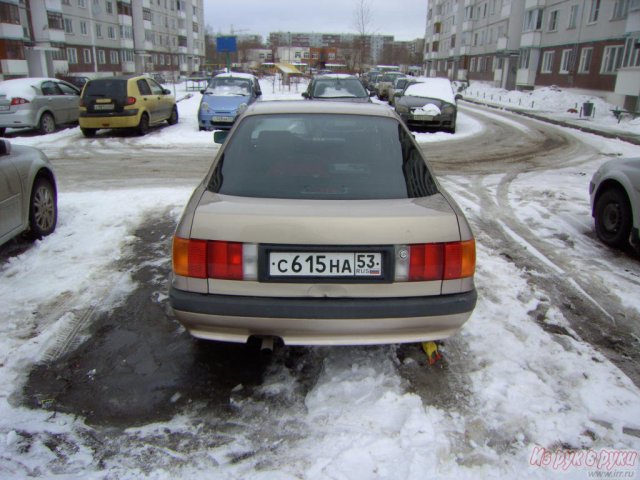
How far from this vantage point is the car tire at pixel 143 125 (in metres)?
13.7

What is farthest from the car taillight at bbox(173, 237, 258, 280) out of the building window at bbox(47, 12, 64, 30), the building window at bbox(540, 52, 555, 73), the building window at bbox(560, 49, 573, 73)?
the building window at bbox(47, 12, 64, 30)

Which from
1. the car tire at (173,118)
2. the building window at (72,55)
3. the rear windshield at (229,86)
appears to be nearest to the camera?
the rear windshield at (229,86)

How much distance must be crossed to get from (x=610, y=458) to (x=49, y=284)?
435 centimetres

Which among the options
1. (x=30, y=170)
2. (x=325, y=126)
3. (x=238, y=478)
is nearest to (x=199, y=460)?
(x=238, y=478)

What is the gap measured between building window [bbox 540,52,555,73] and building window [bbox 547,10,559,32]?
1.74 metres

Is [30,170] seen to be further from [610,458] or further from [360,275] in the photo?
[610,458]

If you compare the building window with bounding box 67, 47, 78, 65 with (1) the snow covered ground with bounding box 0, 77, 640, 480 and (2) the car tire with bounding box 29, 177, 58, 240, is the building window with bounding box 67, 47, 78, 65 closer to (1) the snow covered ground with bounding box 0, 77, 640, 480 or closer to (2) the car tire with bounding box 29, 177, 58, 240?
(2) the car tire with bounding box 29, 177, 58, 240

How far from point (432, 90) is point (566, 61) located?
2348 cm

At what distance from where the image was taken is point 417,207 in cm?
273

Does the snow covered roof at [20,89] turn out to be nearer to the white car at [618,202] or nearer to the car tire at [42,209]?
the car tire at [42,209]

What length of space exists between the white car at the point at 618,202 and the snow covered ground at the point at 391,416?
1.20m

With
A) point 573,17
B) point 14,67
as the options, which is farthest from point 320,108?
point 14,67

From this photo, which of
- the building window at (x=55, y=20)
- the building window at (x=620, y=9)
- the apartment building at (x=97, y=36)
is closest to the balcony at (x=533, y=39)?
the building window at (x=620, y=9)

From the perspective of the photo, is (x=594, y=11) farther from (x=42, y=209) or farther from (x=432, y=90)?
(x=42, y=209)
